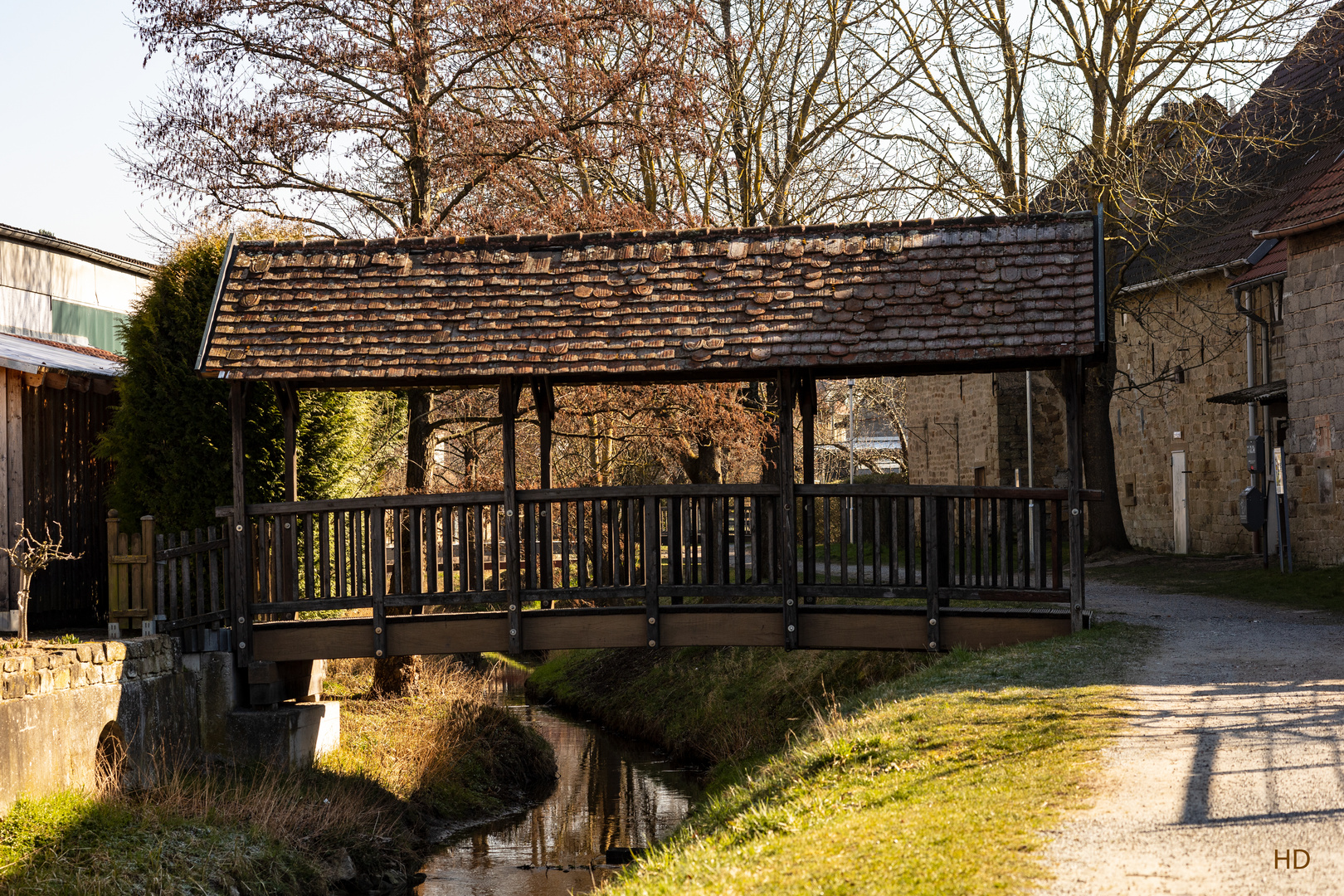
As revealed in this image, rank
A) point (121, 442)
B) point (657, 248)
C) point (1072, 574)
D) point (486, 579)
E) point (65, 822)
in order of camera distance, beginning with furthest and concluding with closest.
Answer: point (486, 579)
point (121, 442)
point (657, 248)
point (1072, 574)
point (65, 822)

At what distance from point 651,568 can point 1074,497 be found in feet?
12.4

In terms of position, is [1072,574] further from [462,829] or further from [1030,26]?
[1030,26]

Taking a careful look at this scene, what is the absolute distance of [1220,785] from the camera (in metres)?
6.02

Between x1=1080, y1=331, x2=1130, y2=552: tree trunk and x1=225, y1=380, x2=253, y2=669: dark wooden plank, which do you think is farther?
x1=1080, y1=331, x2=1130, y2=552: tree trunk

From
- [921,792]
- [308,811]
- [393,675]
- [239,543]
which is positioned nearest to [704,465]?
[393,675]

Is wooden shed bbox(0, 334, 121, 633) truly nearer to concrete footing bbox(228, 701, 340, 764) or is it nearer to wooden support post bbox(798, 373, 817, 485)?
concrete footing bbox(228, 701, 340, 764)

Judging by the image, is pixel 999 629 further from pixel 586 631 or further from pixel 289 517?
pixel 289 517

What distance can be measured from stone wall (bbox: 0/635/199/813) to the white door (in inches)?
754

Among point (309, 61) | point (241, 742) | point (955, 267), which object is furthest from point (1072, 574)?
point (309, 61)

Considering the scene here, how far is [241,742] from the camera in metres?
11.4

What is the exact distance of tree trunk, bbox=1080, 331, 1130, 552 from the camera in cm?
2214

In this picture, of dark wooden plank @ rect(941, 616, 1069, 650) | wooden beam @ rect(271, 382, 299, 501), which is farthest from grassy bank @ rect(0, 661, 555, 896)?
dark wooden plank @ rect(941, 616, 1069, 650)

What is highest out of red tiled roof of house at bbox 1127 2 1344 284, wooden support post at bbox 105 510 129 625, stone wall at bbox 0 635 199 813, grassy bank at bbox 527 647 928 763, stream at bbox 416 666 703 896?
red tiled roof of house at bbox 1127 2 1344 284

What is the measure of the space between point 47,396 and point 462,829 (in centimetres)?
631
